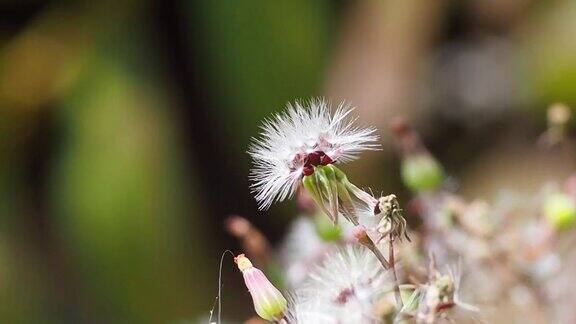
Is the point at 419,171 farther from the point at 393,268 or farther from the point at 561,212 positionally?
the point at 393,268

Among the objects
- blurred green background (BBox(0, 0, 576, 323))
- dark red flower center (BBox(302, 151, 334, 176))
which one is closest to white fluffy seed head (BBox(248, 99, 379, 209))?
dark red flower center (BBox(302, 151, 334, 176))

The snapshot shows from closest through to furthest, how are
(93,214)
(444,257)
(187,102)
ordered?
1. (444,257)
2. (93,214)
3. (187,102)

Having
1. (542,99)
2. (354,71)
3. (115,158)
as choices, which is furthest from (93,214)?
(542,99)

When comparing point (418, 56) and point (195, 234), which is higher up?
point (418, 56)

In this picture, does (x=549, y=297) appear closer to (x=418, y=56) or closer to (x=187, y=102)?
(x=418, y=56)

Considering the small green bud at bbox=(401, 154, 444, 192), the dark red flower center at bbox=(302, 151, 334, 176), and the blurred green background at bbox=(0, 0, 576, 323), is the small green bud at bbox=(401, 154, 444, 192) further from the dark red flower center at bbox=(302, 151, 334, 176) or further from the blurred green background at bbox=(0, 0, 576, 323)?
the blurred green background at bbox=(0, 0, 576, 323)

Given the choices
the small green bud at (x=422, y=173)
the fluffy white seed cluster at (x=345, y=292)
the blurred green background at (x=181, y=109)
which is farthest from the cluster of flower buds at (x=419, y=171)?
the blurred green background at (x=181, y=109)

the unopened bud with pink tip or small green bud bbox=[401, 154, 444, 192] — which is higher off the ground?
small green bud bbox=[401, 154, 444, 192]
